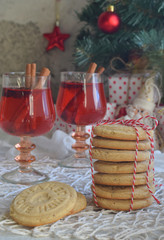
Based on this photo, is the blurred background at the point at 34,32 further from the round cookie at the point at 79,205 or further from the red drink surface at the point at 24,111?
the round cookie at the point at 79,205

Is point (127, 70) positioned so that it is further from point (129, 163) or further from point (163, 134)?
point (129, 163)

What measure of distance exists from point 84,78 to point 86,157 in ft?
1.24

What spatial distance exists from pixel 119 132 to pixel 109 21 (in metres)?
1.20

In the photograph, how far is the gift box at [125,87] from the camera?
1993 millimetres

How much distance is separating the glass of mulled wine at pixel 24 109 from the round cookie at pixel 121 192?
0.32 m

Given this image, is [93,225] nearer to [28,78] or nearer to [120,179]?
[120,179]

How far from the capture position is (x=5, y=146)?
5.41 feet

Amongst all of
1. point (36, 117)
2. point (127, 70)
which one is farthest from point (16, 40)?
point (36, 117)

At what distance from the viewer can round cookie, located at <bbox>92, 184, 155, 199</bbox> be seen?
89 cm

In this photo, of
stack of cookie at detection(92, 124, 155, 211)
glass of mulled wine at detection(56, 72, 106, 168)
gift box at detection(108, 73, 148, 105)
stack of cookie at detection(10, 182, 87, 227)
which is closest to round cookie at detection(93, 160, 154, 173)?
stack of cookie at detection(92, 124, 155, 211)

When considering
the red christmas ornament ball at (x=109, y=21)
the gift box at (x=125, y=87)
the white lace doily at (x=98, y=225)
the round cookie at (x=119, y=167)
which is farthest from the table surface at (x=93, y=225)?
the red christmas ornament ball at (x=109, y=21)

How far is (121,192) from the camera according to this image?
0.89m

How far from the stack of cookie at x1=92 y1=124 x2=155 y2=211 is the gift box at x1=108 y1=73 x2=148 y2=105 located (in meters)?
1.11

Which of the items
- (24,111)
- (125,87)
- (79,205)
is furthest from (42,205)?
(125,87)
